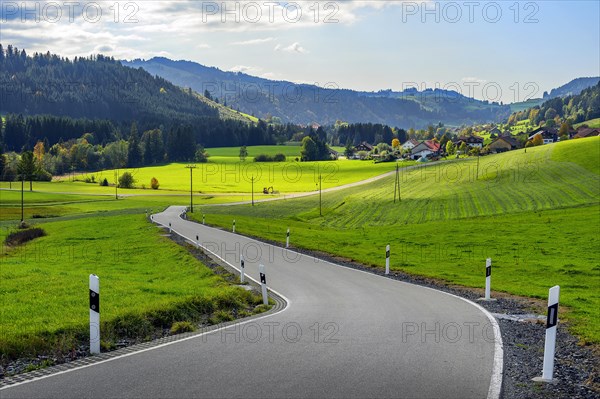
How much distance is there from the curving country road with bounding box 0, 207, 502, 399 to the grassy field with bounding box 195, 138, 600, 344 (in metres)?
3.43

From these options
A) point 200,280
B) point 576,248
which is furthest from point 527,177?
point 200,280

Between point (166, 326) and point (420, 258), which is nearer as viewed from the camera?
point (166, 326)

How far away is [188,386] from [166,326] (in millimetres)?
5241

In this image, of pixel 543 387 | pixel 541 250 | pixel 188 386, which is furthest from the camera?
pixel 541 250

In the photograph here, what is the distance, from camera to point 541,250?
37031 millimetres

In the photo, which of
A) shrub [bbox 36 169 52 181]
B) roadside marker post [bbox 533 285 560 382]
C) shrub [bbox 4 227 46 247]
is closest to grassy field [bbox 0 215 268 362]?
roadside marker post [bbox 533 285 560 382]

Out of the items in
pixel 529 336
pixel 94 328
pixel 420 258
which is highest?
pixel 94 328

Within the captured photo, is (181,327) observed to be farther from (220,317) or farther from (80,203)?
(80,203)

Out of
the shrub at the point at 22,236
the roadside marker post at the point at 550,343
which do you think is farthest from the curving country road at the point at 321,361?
the shrub at the point at 22,236

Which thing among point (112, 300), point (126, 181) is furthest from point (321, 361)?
point (126, 181)

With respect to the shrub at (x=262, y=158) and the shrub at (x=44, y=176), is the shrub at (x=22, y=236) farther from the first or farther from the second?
the shrub at (x=262, y=158)

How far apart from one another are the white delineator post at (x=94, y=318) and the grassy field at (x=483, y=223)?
957cm

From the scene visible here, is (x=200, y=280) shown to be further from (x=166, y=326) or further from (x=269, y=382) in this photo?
(x=269, y=382)

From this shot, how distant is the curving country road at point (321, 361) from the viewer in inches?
295
